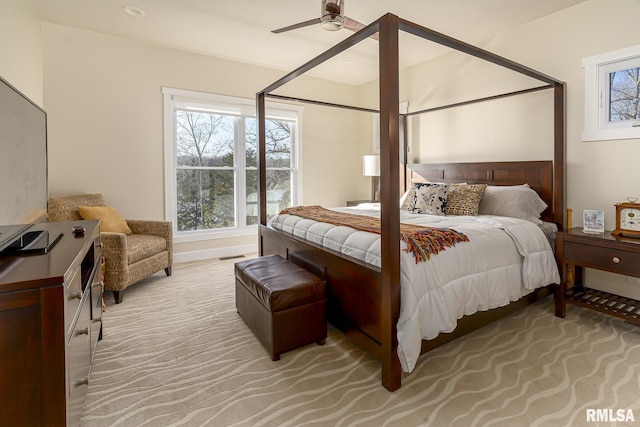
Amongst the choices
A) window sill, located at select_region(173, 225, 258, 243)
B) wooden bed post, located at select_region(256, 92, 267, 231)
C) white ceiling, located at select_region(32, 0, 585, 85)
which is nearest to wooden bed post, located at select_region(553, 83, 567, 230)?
white ceiling, located at select_region(32, 0, 585, 85)

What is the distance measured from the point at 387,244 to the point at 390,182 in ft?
1.05

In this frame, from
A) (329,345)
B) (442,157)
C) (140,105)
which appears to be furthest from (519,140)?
(140,105)

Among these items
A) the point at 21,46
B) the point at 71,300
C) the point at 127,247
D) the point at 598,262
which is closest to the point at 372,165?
the point at 598,262

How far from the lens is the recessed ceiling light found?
3186 millimetres

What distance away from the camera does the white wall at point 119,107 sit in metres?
3.62

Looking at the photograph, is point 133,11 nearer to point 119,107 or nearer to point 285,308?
point 119,107

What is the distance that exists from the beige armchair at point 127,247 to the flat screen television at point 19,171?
0.93 m

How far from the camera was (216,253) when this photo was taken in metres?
4.71

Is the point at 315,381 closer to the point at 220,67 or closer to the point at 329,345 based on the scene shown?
the point at 329,345

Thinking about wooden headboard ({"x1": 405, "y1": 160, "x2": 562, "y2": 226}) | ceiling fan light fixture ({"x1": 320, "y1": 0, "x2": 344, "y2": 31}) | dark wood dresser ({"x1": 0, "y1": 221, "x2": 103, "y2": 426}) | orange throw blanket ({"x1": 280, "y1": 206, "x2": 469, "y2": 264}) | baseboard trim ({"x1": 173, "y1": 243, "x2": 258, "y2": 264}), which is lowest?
baseboard trim ({"x1": 173, "y1": 243, "x2": 258, "y2": 264})

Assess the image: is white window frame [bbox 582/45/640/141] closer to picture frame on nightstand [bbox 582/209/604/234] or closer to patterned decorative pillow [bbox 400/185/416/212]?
picture frame on nightstand [bbox 582/209/604/234]

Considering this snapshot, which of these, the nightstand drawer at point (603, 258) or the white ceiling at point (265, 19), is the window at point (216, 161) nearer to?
the white ceiling at point (265, 19)

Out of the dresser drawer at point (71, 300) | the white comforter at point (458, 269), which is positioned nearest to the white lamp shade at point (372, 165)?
the white comforter at point (458, 269)

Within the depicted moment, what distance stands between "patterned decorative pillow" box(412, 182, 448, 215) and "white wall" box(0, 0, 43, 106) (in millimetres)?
3619
